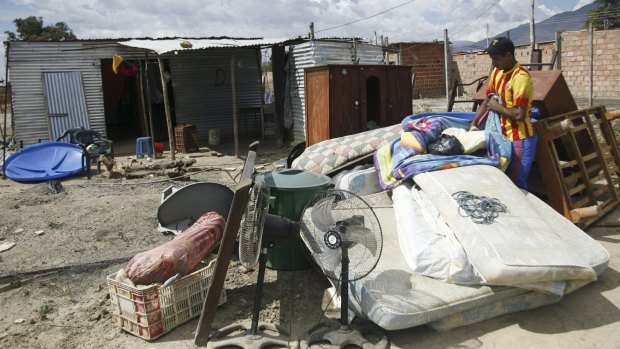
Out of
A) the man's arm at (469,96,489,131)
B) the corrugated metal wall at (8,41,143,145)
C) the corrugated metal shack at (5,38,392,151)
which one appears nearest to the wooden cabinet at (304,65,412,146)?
the man's arm at (469,96,489,131)

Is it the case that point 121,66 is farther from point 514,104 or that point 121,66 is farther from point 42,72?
point 514,104

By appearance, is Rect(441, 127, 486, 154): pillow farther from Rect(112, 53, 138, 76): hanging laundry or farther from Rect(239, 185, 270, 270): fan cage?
Rect(112, 53, 138, 76): hanging laundry

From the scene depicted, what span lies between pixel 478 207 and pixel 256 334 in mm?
2010

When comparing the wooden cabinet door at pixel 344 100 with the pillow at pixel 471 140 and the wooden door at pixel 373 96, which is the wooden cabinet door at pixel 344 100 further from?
the pillow at pixel 471 140

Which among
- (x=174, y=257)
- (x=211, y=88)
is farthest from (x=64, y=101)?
(x=174, y=257)

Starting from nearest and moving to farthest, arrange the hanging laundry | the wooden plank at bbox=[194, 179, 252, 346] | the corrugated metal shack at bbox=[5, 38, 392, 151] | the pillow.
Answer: the wooden plank at bbox=[194, 179, 252, 346] → the pillow → the hanging laundry → the corrugated metal shack at bbox=[5, 38, 392, 151]

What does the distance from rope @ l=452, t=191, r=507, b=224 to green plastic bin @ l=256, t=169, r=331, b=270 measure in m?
1.20

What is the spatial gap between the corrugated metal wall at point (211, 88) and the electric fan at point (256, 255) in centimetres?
1215

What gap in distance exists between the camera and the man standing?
491 centimetres


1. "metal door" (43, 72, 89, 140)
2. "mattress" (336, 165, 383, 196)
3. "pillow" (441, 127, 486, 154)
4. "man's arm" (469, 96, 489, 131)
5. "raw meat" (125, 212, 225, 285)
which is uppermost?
"metal door" (43, 72, 89, 140)

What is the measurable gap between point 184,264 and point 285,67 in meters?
10.1

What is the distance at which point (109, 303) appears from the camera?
Result: 415 cm

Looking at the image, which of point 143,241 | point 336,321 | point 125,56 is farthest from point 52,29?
point 336,321

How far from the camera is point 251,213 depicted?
11.0 feet
